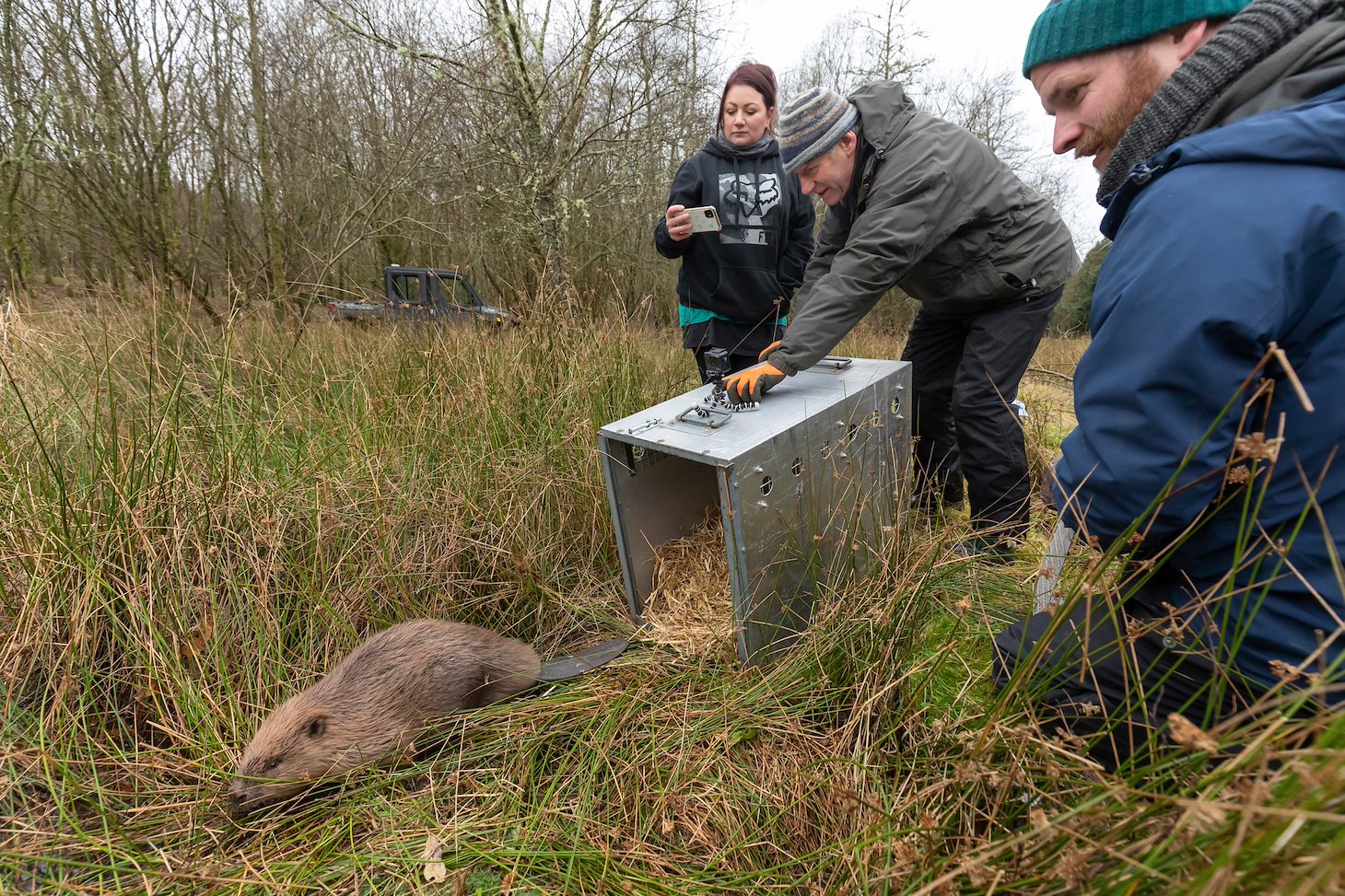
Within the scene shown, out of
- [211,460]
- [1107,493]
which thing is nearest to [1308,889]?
[1107,493]

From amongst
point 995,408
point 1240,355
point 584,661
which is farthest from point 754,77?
point 584,661

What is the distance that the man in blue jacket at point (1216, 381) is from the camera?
0.94m

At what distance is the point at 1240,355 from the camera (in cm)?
101

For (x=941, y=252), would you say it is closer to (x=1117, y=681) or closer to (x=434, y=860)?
(x=1117, y=681)

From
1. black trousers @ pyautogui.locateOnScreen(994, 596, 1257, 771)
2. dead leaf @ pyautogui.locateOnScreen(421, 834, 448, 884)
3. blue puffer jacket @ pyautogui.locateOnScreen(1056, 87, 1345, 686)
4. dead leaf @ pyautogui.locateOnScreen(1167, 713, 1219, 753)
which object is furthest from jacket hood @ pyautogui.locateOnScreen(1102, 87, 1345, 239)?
dead leaf @ pyautogui.locateOnScreen(421, 834, 448, 884)

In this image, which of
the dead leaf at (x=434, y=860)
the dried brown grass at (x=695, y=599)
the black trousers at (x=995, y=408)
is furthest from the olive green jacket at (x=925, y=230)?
the dead leaf at (x=434, y=860)

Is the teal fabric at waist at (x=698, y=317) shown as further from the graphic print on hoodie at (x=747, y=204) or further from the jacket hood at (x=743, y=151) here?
the jacket hood at (x=743, y=151)

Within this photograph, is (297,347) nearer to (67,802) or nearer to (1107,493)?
(67,802)

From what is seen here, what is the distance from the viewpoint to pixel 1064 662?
1.13m

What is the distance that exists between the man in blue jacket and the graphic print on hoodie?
2199 millimetres

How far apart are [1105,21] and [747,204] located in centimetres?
222

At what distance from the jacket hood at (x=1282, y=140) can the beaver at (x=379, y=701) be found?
7.65ft

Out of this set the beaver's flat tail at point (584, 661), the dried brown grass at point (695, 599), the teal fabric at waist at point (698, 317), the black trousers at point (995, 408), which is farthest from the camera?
the teal fabric at waist at point (698, 317)

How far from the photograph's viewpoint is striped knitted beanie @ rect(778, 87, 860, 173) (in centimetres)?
239
